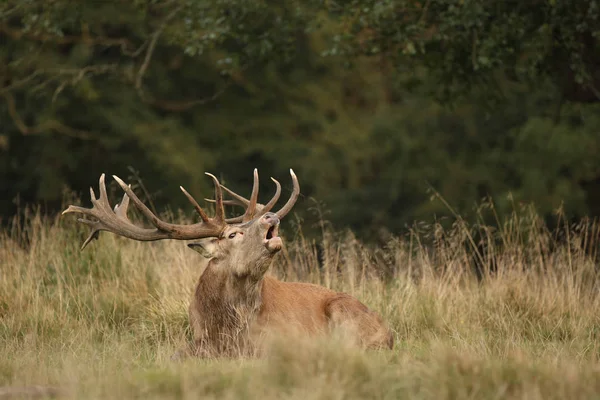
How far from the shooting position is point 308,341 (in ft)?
18.8

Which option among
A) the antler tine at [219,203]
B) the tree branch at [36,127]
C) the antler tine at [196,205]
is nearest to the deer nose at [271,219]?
the antler tine at [219,203]

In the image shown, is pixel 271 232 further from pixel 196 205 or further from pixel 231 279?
pixel 196 205

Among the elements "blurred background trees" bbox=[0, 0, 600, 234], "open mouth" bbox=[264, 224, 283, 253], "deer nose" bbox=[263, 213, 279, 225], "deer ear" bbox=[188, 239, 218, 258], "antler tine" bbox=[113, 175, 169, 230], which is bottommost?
"blurred background trees" bbox=[0, 0, 600, 234]

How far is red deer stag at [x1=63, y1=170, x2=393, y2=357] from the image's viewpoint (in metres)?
7.79

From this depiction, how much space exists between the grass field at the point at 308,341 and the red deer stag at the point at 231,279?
1.16 ft

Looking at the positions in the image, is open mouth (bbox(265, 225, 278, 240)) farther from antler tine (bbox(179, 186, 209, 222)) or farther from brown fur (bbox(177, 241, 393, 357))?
antler tine (bbox(179, 186, 209, 222))

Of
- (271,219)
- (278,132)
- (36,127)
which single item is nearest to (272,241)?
(271,219)

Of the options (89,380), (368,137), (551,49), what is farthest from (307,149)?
(89,380)

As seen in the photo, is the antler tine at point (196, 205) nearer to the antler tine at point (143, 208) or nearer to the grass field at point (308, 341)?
the antler tine at point (143, 208)

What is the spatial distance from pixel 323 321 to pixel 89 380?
122 inches

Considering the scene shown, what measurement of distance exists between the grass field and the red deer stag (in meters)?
0.35

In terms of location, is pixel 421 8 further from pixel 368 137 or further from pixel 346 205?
pixel 368 137

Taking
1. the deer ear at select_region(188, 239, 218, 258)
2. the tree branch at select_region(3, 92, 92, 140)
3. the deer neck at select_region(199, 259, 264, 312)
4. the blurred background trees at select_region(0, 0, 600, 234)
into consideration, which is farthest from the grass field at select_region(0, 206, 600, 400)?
the tree branch at select_region(3, 92, 92, 140)

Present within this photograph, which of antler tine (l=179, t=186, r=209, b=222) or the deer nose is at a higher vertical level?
antler tine (l=179, t=186, r=209, b=222)
